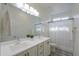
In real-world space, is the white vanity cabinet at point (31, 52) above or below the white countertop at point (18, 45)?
below

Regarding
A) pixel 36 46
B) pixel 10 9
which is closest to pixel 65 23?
pixel 36 46

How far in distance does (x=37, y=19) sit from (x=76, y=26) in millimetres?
633

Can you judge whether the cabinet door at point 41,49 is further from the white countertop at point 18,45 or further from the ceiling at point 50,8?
the ceiling at point 50,8

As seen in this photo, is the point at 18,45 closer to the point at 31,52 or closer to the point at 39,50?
the point at 31,52

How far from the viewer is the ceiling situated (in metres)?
1.46

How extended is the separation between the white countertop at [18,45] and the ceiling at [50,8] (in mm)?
410

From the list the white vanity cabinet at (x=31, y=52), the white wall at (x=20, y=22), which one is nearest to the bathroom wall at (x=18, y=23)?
the white wall at (x=20, y=22)

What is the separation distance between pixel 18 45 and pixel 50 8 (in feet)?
2.60

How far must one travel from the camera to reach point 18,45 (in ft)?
4.88

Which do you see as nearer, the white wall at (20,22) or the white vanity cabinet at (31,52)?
the white vanity cabinet at (31,52)

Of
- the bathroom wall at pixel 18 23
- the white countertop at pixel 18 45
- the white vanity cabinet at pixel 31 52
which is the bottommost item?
the white vanity cabinet at pixel 31 52

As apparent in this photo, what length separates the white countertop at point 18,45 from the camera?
4.40 ft

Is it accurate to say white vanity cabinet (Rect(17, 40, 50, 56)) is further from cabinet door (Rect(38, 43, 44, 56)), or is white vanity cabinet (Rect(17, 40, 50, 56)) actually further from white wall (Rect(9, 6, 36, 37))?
white wall (Rect(9, 6, 36, 37))

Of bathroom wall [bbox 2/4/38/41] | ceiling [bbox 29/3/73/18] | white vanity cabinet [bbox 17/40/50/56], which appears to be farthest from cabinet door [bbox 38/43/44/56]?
ceiling [bbox 29/3/73/18]
